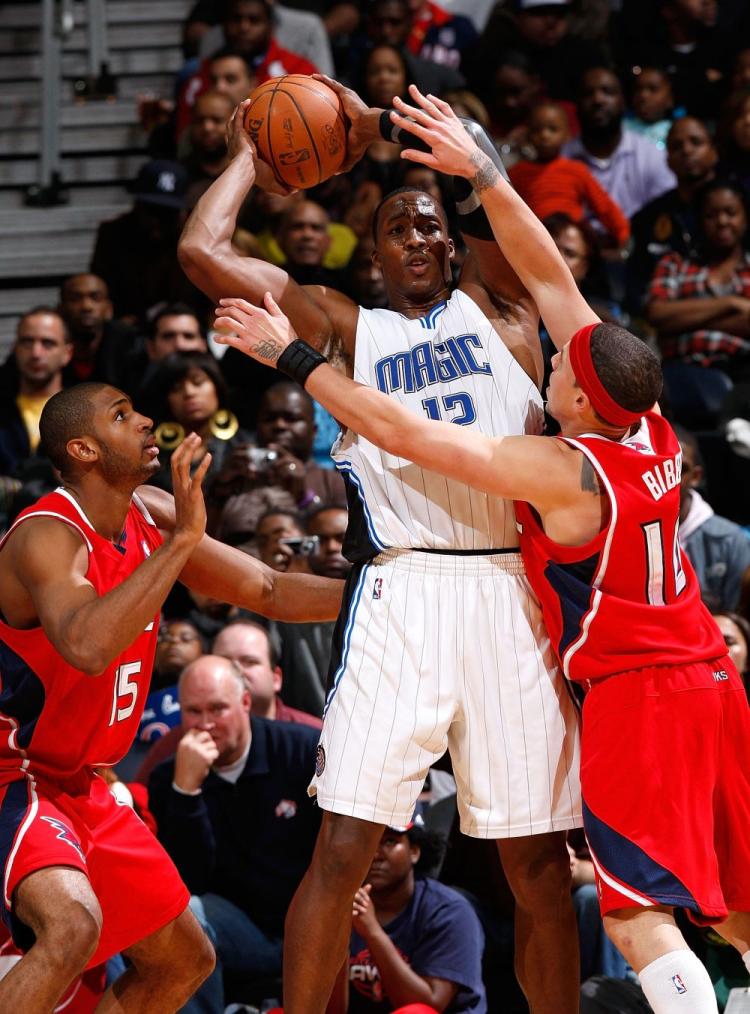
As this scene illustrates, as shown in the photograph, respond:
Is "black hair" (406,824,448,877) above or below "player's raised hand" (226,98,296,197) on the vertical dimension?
below

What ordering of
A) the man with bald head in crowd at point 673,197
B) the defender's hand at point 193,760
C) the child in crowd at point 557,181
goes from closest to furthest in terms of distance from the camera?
the defender's hand at point 193,760 < the man with bald head in crowd at point 673,197 < the child in crowd at point 557,181

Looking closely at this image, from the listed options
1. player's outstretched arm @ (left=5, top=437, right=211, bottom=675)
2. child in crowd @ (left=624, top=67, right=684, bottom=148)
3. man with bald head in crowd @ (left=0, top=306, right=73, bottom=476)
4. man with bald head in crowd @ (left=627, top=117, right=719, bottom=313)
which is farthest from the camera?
child in crowd @ (left=624, top=67, right=684, bottom=148)

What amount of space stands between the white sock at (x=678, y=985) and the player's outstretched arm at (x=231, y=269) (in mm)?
Answer: 2095

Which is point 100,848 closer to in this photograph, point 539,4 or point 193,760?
point 193,760

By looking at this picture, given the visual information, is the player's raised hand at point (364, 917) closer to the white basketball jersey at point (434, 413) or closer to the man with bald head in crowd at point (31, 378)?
the white basketball jersey at point (434, 413)

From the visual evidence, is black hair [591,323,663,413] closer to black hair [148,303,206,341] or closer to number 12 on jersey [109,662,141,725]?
number 12 on jersey [109,662,141,725]

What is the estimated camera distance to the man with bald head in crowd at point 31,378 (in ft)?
28.6

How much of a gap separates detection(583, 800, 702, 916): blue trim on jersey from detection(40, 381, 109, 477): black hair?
186 cm

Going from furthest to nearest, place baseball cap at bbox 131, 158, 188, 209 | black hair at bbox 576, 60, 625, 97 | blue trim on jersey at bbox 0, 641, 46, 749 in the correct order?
black hair at bbox 576, 60, 625, 97
baseball cap at bbox 131, 158, 188, 209
blue trim on jersey at bbox 0, 641, 46, 749

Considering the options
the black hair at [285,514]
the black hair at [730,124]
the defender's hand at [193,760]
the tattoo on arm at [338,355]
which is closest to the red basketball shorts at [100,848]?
the defender's hand at [193,760]

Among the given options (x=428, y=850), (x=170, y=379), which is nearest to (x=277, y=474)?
(x=170, y=379)

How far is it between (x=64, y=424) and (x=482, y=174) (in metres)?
1.46

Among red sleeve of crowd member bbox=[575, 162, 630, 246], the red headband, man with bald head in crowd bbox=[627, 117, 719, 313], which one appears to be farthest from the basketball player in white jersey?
red sleeve of crowd member bbox=[575, 162, 630, 246]

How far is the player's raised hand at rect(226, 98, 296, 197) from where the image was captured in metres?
4.94
